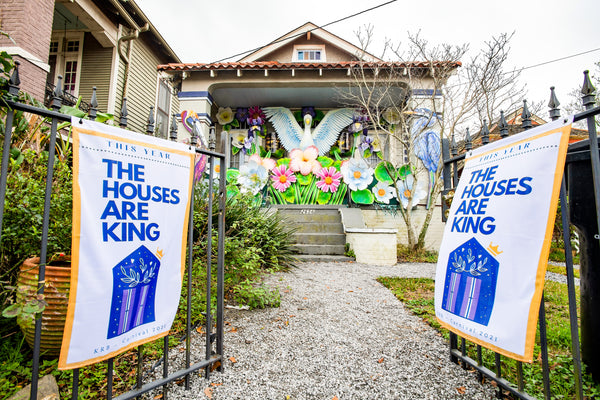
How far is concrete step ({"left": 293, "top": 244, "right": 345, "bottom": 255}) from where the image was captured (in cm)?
573

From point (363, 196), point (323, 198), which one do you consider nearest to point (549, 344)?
point (363, 196)

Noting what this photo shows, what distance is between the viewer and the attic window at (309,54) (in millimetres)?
10047

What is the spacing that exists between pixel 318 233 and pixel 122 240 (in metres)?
5.05

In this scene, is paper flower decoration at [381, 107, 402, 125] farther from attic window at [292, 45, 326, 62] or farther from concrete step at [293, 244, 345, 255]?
concrete step at [293, 244, 345, 255]

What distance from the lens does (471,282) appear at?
1537mm

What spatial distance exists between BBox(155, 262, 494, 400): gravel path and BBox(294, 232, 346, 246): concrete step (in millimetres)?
2683

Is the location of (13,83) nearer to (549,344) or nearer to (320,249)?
(549,344)

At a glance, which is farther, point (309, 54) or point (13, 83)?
point (309, 54)

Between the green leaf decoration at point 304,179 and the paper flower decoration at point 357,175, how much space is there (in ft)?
3.60

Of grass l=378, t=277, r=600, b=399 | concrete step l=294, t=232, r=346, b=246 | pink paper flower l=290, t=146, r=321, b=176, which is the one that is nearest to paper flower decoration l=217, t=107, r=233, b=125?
pink paper flower l=290, t=146, r=321, b=176

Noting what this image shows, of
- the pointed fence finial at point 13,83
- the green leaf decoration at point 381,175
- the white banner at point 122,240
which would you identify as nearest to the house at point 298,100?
the green leaf decoration at point 381,175

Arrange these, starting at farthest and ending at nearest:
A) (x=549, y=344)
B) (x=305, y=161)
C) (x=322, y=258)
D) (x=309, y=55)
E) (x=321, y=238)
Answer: (x=309, y=55) → (x=305, y=161) → (x=321, y=238) → (x=322, y=258) → (x=549, y=344)

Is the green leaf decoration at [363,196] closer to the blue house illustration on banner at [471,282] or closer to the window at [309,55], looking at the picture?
the window at [309,55]

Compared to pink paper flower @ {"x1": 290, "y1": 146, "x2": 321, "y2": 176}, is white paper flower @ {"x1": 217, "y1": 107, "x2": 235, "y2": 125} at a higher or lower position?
higher
